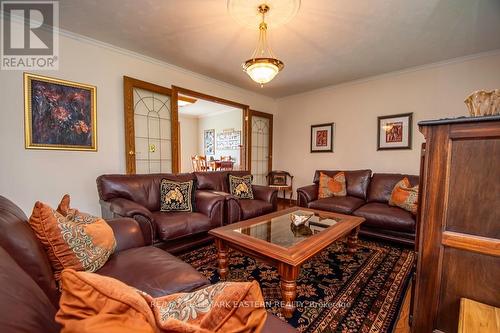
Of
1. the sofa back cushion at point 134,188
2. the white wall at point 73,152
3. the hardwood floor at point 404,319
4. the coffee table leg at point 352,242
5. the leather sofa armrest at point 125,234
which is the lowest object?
the hardwood floor at point 404,319

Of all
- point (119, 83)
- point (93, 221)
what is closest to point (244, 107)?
point (119, 83)

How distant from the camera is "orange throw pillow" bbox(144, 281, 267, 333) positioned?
0.47m

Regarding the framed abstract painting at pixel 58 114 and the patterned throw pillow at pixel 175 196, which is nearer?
the framed abstract painting at pixel 58 114

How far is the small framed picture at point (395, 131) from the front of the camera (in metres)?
3.64

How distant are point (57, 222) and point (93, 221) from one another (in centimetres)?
25

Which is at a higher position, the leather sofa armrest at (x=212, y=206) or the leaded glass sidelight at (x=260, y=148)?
the leaded glass sidelight at (x=260, y=148)

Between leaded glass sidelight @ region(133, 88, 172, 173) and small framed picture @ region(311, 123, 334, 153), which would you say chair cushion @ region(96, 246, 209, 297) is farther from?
small framed picture @ region(311, 123, 334, 153)

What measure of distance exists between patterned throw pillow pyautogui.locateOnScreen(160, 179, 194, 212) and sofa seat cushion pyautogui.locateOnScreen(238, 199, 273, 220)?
26.4 inches

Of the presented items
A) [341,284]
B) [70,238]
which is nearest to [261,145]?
[341,284]

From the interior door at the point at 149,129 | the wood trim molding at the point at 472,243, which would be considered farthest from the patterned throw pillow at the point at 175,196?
the wood trim molding at the point at 472,243

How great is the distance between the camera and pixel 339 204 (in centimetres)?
308

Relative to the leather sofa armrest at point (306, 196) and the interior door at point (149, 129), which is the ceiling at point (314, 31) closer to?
the interior door at point (149, 129)
